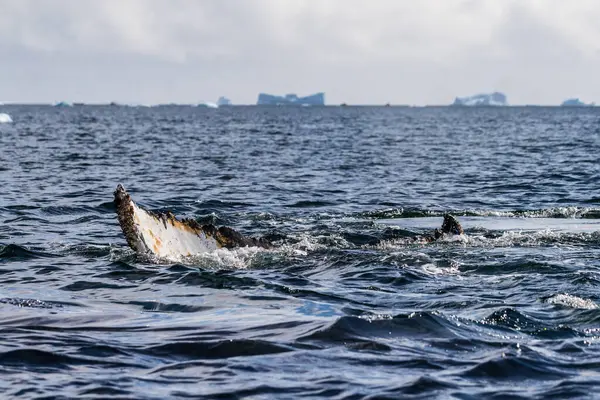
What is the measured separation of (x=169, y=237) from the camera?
671 inches

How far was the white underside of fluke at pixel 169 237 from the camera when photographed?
1628 centimetres

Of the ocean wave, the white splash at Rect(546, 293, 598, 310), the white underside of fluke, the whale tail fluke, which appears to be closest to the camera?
the white splash at Rect(546, 293, 598, 310)

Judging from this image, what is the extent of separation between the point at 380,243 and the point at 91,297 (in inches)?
286

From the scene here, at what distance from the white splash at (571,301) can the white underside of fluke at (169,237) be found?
6.48 meters

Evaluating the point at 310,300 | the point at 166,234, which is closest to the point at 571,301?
the point at 310,300

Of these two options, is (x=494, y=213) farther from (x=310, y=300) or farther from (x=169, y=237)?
(x=310, y=300)

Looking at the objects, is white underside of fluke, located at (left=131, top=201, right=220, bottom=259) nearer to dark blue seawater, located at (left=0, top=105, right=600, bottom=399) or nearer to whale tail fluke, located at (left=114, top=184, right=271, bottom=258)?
whale tail fluke, located at (left=114, top=184, right=271, bottom=258)

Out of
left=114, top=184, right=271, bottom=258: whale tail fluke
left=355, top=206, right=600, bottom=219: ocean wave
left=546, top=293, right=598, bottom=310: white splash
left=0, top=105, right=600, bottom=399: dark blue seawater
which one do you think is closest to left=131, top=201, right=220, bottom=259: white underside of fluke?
left=114, top=184, right=271, bottom=258: whale tail fluke

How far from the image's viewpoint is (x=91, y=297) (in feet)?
46.0

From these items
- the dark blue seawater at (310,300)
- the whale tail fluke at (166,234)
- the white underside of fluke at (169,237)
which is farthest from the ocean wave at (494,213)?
the white underside of fluke at (169,237)

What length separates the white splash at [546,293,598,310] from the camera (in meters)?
13.0

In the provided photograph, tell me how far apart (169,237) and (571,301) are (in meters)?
6.96

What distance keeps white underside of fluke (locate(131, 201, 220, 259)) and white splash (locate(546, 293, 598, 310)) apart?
21.3 ft

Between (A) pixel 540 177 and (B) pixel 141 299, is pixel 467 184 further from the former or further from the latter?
(B) pixel 141 299
